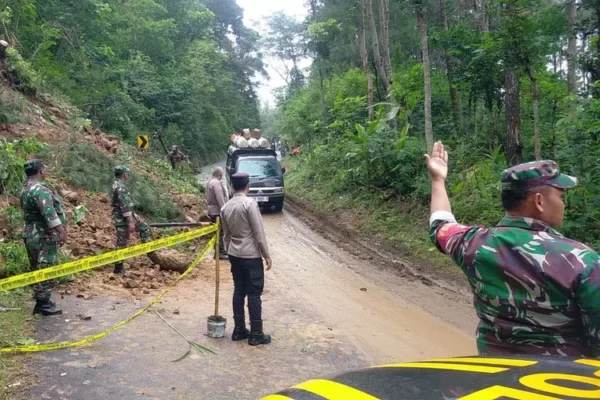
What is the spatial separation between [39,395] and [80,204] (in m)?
6.44

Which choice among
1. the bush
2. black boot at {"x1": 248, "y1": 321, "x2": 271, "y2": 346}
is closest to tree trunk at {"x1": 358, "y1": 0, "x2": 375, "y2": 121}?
the bush

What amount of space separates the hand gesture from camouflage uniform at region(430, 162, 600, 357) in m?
0.43

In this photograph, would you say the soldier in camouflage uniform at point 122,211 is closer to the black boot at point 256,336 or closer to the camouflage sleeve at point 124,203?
the camouflage sleeve at point 124,203

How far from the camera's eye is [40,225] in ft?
19.7

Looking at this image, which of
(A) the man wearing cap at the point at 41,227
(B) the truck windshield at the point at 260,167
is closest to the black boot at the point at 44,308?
(A) the man wearing cap at the point at 41,227

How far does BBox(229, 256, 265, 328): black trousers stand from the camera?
5609mm

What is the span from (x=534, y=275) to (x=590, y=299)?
0.20m

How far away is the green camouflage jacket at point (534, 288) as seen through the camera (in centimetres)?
192

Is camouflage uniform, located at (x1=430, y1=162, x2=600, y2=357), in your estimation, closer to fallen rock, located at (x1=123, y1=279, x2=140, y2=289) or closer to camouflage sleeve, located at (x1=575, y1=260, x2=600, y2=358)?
camouflage sleeve, located at (x1=575, y1=260, x2=600, y2=358)

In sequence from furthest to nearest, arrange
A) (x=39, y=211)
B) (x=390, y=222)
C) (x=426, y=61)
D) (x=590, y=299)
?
(x=390, y=222), (x=426, y=61), (x=39, y=211), (x=590, y=299)

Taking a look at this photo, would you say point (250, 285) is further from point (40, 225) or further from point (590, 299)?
point (590, 299)

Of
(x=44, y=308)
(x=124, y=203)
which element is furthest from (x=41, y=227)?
(x=124, y=203)

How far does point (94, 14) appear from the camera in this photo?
71.5 ft

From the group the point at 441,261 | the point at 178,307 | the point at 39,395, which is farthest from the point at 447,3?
the point at 39,395
